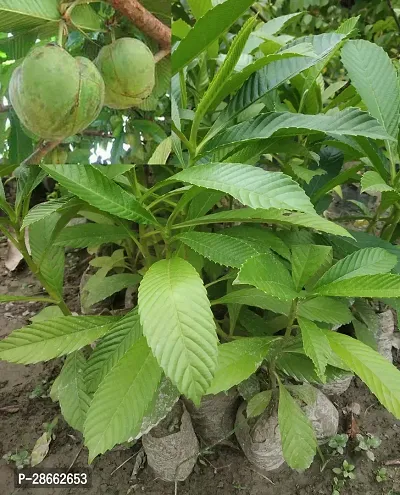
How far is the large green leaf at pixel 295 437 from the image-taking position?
0.77 metres

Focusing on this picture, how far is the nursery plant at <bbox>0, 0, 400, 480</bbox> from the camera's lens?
1.86ft

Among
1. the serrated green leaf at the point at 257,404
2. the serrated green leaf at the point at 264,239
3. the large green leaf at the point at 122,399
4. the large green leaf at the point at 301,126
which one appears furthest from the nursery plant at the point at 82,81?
the serrated green leaf at the point at 257,404

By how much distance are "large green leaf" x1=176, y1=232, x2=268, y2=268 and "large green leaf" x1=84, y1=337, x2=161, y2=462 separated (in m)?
0.16

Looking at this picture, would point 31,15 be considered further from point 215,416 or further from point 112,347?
point 215,416

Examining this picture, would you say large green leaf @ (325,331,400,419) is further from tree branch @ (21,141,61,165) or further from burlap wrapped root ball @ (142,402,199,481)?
tree branch @ (21,141,61,165)

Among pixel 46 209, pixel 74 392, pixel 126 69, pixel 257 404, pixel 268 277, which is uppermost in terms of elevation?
pixel 126 69

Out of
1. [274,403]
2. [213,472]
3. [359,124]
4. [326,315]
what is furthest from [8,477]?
[359,124]

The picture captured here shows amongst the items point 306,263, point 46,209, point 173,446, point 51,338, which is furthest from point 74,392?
point 306,263

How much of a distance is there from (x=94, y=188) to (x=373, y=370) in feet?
1.49

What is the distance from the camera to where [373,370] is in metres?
0.66

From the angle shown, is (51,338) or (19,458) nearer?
(51,338)

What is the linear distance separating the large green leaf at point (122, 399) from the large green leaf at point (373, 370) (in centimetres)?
27

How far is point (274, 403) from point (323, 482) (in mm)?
193

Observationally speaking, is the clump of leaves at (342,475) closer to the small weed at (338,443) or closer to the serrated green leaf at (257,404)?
the small weed at (338,443)
